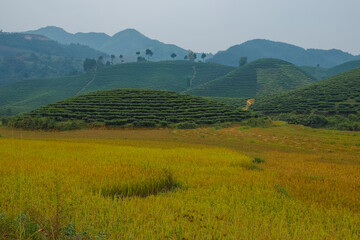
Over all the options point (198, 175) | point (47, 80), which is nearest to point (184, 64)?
point (47, 80)

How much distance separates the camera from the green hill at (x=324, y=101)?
51250 millimetres

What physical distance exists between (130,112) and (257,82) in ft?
305

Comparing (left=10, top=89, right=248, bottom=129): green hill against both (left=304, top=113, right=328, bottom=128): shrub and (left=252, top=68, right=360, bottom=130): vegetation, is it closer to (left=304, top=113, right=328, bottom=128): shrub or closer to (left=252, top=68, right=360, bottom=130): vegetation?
(left=304, top=113, right=328, bottom=128): shrub

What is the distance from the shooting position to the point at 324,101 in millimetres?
56938

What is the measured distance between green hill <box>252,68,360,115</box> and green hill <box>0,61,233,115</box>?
254 feet

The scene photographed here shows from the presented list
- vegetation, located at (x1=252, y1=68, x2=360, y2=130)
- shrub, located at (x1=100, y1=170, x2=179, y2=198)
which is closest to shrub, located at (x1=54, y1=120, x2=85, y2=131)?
shrub, located at (x1=100, y1=170, x2=179, y2=198)

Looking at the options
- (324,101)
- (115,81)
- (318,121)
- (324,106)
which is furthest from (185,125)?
(115,81)

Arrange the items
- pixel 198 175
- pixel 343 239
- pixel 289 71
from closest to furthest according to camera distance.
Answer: pixel 343 239, pixel 198 175, pixel 289 71

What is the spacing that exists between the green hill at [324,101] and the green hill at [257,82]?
33103 mm

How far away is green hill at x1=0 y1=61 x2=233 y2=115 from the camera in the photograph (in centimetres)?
11919

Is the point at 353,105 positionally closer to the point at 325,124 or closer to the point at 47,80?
the point at 325,124

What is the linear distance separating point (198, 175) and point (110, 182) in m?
2.80

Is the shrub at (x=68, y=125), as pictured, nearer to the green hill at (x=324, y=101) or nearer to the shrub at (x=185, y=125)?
the shrub at (x=185, y=125)

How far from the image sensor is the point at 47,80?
144750 mm
